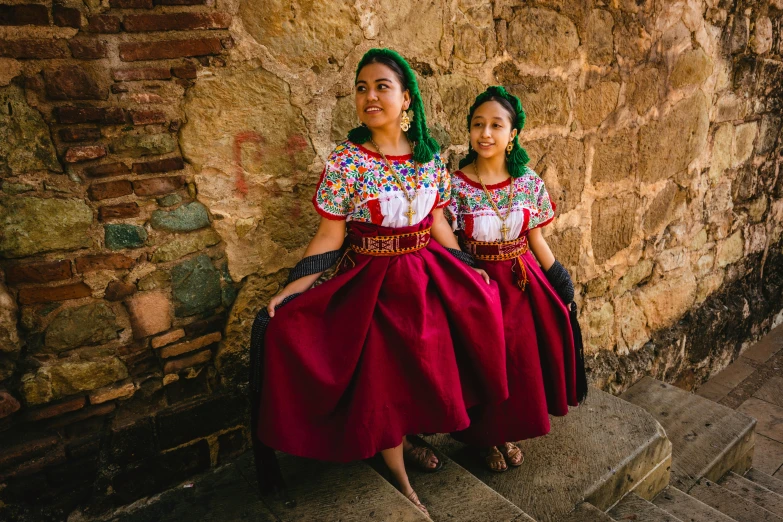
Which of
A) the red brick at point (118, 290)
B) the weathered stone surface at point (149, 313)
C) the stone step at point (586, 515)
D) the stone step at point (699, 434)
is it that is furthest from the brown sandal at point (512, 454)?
the red brick at point (118, 290)

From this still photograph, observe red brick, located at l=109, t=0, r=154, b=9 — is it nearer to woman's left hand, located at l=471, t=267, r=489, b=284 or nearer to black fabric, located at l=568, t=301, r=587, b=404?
woman's left hand, located at l=471, t=267, r=489, b=284

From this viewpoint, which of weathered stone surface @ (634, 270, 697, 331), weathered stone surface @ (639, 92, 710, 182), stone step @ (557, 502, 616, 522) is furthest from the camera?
weathered stone surface @ (634, 270, 697, 331)

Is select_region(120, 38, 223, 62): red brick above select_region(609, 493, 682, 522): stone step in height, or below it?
above

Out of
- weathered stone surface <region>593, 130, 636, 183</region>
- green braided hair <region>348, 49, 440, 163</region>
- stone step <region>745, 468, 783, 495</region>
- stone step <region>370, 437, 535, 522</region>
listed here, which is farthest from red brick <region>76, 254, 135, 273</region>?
stone step <region>745, 468, 783, 495</region>

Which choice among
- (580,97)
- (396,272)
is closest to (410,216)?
(396,272)

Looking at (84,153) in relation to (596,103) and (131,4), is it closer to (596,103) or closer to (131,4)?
(131,4)

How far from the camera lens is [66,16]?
1454 millimetres

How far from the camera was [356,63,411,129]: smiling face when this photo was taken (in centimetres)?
166

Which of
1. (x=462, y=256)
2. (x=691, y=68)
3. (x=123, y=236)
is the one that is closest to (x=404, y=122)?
(x=462, y=256)

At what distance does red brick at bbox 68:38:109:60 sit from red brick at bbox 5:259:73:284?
0.60 m

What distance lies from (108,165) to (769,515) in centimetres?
307

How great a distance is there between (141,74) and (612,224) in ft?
8.68

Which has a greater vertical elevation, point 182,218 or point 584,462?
point 182,218

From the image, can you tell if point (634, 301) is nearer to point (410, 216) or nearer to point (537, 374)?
point (537, 374)
